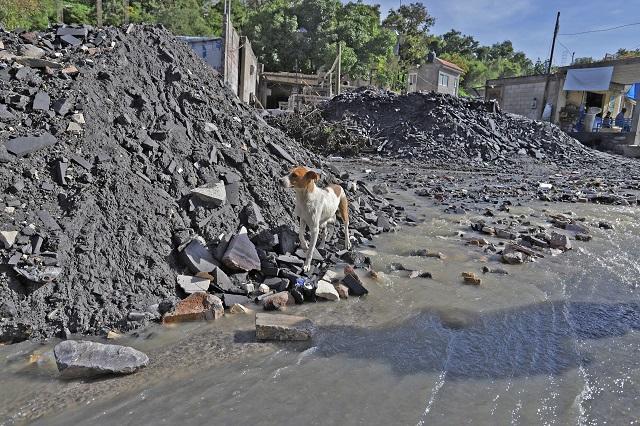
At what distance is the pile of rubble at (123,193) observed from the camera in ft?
12.7

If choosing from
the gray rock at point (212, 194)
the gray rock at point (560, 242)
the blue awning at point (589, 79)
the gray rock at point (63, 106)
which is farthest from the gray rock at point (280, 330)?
the blue awning at point (589, 79)

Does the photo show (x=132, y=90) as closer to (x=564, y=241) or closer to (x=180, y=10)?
(x=564, y=241)

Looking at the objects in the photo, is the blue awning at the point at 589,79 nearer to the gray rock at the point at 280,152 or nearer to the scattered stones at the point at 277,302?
the gray rock at the point at 280,152

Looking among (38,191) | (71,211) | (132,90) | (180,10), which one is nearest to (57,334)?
(71,211)

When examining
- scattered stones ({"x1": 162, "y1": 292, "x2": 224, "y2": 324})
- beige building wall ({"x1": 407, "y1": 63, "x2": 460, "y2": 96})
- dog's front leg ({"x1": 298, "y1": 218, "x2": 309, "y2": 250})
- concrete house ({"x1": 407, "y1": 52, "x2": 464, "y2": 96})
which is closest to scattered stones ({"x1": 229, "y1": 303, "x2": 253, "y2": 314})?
scattered stones ({"x1": 162, "y1": 292, "x2": 224, "y2": 324})

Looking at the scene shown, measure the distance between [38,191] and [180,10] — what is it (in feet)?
99.8

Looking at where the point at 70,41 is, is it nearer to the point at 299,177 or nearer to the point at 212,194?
the point at 212,194

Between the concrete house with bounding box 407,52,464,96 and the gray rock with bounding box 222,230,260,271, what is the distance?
3865 centimetres

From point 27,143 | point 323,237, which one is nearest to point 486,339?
point 323,237

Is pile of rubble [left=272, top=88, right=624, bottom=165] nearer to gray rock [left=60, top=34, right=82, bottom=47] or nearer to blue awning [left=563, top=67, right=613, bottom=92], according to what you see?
blue awning [left=563, top=67, right=613, bottom=92]

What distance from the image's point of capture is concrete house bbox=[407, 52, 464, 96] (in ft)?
132

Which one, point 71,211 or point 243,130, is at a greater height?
point 243,130

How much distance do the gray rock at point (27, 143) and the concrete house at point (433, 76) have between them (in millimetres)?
39255

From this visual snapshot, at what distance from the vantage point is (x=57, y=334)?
3637mm
